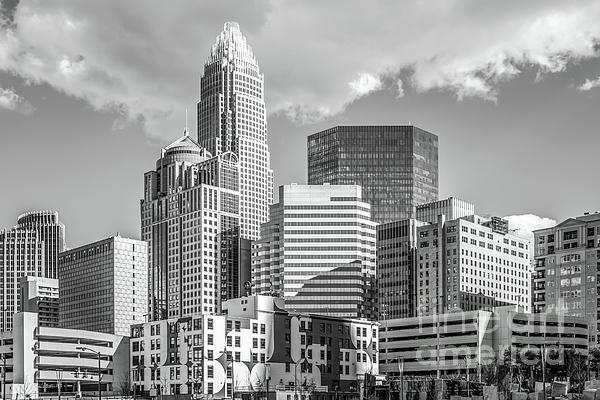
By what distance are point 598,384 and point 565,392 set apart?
657 centimetres

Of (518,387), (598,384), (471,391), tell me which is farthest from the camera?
(471,391)

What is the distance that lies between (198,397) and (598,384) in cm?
8296

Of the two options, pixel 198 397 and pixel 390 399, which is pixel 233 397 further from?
pixel 390 399

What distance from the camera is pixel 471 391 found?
191m

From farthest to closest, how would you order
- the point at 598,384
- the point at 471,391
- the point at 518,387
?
1. the point at 471,391
2. the point at 518,387
3. the point at 598,384

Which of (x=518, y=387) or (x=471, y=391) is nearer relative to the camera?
(x=518, y=387)

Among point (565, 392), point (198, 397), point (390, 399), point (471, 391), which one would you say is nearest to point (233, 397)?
point (198, 397)

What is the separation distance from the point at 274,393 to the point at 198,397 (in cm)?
1580

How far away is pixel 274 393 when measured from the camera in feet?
639

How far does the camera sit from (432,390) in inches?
7662

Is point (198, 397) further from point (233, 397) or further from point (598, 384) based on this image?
point (598, 384)

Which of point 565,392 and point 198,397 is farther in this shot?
point 198,397

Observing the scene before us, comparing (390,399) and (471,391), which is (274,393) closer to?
(390,399)

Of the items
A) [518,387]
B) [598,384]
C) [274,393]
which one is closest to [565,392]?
[598,384]
